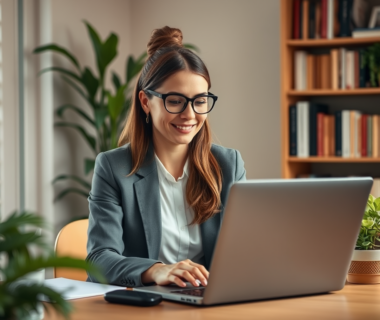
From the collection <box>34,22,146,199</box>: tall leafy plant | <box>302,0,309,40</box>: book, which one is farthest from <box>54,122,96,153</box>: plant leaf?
<box>302,0,309,40</box>: book

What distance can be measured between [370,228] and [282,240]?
376 millimetres

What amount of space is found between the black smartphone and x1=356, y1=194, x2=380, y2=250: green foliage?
55 centimetres

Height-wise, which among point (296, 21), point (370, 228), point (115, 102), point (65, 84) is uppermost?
point (296, 21)

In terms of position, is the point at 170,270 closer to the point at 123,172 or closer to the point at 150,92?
the point at 123,172

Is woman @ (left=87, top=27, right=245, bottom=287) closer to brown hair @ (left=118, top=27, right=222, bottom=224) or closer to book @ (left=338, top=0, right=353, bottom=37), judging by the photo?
brown hair @ (left=118, top=27, right=222, bottom=224)

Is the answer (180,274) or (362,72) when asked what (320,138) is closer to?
(362,72)

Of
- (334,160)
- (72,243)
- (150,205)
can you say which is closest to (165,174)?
(150,205)

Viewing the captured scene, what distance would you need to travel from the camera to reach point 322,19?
3475 millimetres

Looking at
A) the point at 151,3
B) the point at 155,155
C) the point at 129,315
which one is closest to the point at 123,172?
the point at 155,155

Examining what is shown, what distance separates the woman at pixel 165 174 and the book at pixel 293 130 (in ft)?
5.53

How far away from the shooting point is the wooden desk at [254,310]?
112cm

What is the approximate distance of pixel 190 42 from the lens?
163 inches

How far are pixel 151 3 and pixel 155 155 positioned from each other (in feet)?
8.63

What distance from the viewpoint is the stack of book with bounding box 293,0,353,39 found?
11.2 feet
